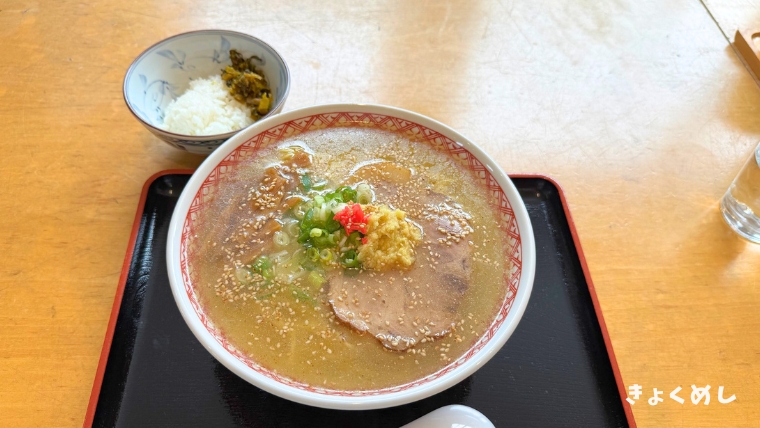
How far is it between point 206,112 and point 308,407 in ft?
3.64

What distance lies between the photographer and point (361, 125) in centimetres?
163

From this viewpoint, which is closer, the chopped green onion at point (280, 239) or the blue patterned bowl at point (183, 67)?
the chopped green onion at point (280, 239)

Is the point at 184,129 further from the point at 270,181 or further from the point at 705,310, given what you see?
the point at 705,310

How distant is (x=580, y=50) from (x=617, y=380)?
176cm

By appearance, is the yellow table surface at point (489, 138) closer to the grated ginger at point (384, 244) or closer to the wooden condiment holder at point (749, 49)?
the wooden condiment holder at point (749, 49)

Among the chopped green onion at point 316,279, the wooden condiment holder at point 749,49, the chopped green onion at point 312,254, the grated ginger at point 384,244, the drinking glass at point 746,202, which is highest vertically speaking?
the wooden condiment holder at point 749,49

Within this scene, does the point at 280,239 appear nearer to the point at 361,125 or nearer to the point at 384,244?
the point at 384,244

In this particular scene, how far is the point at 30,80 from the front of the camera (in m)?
2.16

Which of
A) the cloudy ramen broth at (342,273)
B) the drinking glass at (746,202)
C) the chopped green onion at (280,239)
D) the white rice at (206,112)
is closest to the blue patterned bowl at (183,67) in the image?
the white rice at (206,112)

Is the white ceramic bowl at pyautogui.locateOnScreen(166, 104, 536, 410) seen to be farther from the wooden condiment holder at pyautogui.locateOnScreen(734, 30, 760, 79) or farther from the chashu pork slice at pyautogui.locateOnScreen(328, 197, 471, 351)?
the wooden condiment holder at pyautogui.locateOnScreen(734, 30, 760, 79)

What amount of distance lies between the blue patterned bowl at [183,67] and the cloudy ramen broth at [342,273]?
36cm

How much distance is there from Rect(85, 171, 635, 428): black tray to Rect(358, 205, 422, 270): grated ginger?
379 millimetres

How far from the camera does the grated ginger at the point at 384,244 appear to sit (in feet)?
4.36

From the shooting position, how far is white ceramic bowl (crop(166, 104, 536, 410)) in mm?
1088
